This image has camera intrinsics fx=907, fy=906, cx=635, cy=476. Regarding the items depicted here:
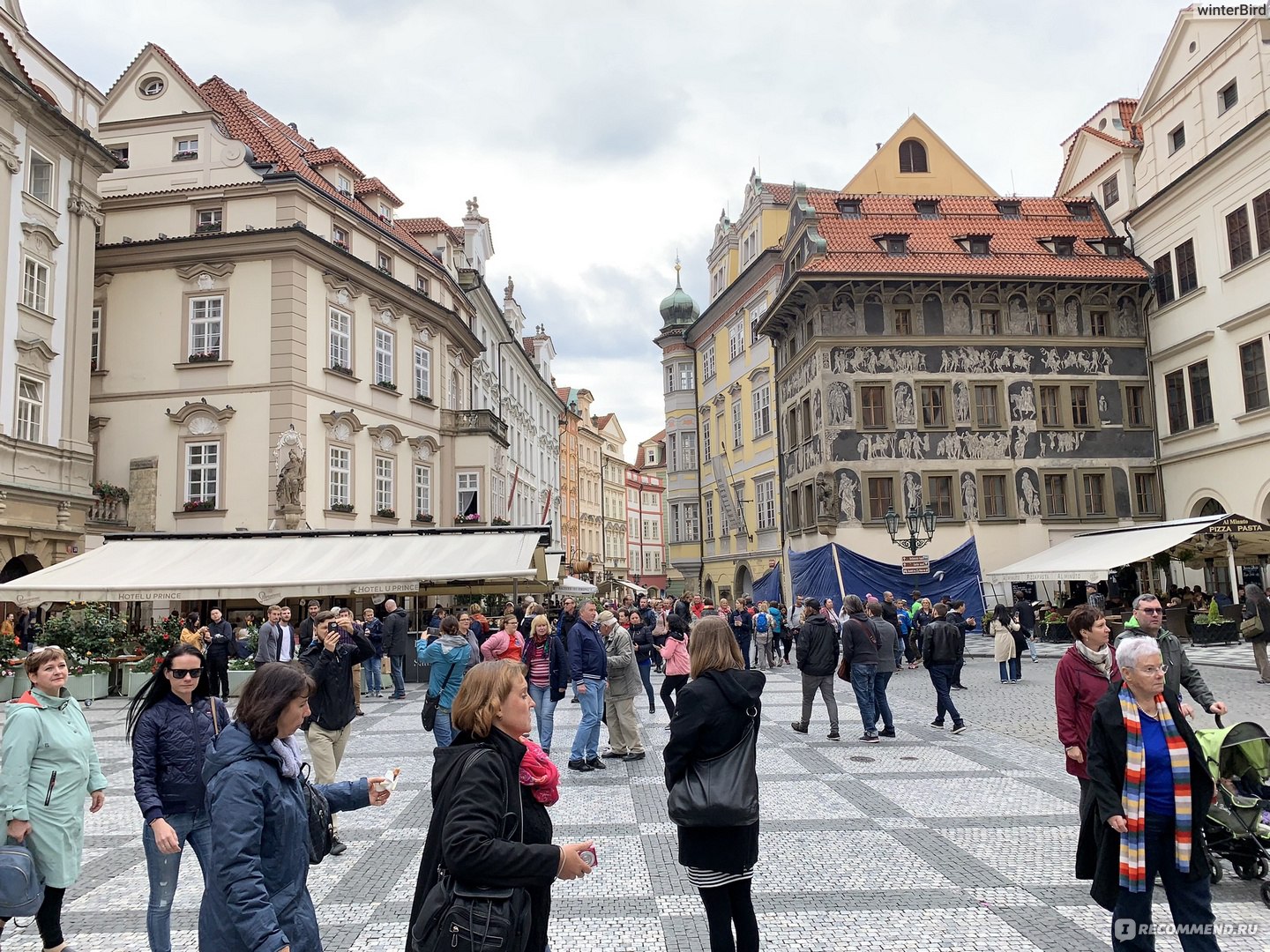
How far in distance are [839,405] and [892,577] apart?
7.84 m

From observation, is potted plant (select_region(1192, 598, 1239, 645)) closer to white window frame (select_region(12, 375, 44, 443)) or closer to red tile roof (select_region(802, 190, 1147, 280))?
red tile roof (select_region(802, 190, 1147, 280))

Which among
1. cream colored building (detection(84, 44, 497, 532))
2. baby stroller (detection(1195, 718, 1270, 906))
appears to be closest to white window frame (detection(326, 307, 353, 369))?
cream colored building (detection(84, 44, 497, 532))

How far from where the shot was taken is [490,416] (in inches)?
1389

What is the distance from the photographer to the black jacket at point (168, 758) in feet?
15.0

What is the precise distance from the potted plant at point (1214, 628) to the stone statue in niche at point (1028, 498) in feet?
29.5

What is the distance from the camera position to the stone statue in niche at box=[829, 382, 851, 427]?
32250 mm

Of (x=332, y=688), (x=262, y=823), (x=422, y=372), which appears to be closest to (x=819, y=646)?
(x=332, y=688)

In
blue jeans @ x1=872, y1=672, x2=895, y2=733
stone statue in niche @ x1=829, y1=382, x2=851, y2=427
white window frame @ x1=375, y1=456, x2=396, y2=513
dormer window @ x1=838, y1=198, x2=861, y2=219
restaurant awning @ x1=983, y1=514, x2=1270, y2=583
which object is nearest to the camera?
blue jeans @ x1=872, y1=672, x2=895, y2=733

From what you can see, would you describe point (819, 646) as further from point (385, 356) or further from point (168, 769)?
point (385, 356)

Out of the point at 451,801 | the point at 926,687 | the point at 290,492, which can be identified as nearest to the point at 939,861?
the point at 451,801

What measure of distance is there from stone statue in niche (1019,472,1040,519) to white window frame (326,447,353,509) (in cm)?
2322

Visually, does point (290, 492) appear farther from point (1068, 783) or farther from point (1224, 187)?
point (1224, 187)

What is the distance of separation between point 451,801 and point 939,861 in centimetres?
495

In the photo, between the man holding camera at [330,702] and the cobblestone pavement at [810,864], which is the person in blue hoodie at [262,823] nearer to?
the cobblestone pavement at [810,864]
